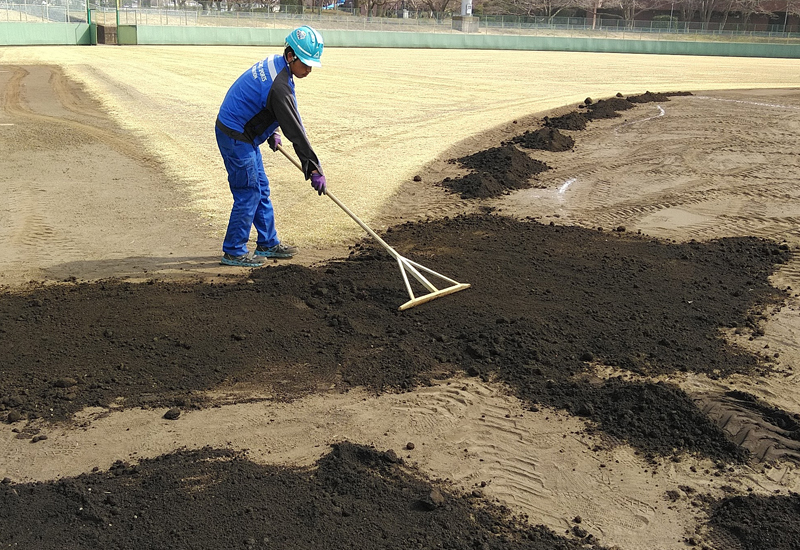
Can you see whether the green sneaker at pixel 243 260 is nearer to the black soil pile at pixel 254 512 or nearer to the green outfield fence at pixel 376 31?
the black soil pile at pixel 254 512

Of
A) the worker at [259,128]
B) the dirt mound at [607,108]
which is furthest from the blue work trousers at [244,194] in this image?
the dirt mound at [607,108]

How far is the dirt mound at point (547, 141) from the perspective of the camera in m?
12.5

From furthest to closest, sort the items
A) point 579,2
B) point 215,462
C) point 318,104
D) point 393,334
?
point 579,2 < point 318,104 < point 393,334 < point 215,462

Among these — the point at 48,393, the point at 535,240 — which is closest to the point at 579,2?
the point at 535,240

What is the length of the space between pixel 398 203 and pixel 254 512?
260 inches

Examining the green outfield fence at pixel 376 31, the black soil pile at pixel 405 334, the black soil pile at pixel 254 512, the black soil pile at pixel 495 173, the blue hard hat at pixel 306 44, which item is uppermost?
the green outfield fence at pixel 376 31

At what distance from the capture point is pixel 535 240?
789cm

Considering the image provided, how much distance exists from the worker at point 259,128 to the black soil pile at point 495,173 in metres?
3.72

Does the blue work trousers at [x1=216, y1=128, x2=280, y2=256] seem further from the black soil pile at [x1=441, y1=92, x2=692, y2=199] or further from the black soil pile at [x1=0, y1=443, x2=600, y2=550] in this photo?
the black soil pile at [x1=441, y1=92, x2=692, y2=199]

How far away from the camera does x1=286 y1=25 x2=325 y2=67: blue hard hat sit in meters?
6.05

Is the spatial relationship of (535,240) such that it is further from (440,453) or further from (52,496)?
(52,496)

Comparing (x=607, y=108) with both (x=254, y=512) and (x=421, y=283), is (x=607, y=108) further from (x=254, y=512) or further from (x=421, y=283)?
(x=254, y=512)

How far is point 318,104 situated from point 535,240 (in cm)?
1156

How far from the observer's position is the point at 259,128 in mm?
6535
